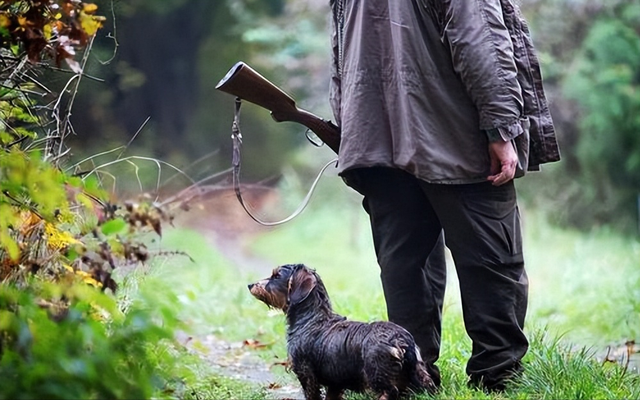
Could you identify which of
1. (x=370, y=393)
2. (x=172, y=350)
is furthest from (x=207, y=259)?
(x=370, y=393)

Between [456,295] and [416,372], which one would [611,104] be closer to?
[456,295]

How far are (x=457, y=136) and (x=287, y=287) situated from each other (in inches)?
37.3

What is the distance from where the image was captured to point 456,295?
324 inches

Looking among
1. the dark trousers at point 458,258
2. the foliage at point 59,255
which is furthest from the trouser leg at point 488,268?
the foliage at point 59,255

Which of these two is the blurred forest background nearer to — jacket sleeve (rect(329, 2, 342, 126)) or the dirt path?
the dirt path

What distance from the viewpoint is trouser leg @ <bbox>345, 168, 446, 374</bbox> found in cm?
435

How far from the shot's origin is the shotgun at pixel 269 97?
4.16 meters

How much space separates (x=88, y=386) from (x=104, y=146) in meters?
3.03

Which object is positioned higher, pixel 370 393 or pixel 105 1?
pixel 105 1

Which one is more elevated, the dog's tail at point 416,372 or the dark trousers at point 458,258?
the dark trousers at point 458,258

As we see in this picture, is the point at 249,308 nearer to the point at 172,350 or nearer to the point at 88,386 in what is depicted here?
the point at 172,350

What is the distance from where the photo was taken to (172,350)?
Answer: 4.73m

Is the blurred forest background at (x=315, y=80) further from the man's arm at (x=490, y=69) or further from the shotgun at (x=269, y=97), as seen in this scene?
the man's arm at (x=490, y=69)

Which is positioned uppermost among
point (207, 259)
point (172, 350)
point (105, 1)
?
point (105, 1)
